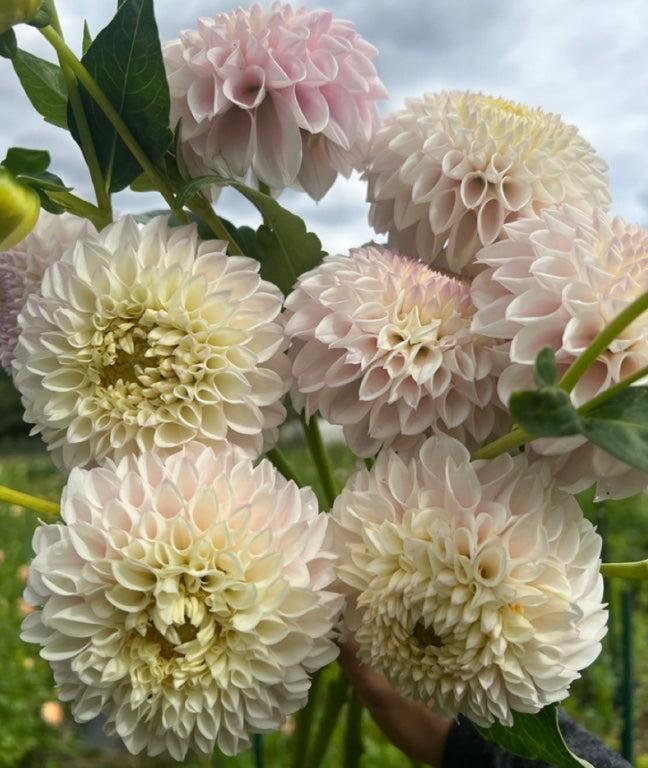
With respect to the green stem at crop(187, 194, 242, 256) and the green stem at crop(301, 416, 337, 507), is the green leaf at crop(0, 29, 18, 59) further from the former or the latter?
the green stem at crop(301, 416, 337, 507)

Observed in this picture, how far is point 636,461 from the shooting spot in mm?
244

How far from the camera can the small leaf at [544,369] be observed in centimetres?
24

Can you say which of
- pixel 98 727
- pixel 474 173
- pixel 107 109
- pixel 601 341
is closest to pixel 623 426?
pixel 601 341

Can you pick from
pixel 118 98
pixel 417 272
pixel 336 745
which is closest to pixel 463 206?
pixel 417 272

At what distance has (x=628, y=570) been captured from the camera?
0.32 metres

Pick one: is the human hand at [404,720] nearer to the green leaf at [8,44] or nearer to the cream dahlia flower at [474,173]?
→ the cream dahlia flower at [474,173]

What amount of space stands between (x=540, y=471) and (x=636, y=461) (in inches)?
2.0

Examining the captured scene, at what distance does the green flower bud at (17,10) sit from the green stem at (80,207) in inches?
2.6

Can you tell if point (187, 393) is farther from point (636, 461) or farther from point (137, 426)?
point (636, 461)

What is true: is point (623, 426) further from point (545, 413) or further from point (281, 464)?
point (281, 464)

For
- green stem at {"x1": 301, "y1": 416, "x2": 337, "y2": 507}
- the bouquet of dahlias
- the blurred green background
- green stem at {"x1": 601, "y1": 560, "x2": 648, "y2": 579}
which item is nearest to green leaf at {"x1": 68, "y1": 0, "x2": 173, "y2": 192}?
the bouquet of dahlias

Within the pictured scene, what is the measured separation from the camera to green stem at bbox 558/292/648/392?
25 centimetres

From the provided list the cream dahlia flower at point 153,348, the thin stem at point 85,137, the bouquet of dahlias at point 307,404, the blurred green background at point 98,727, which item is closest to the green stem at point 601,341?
the bouquet of dahlias at point 307,404

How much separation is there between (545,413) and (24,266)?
0.26m
